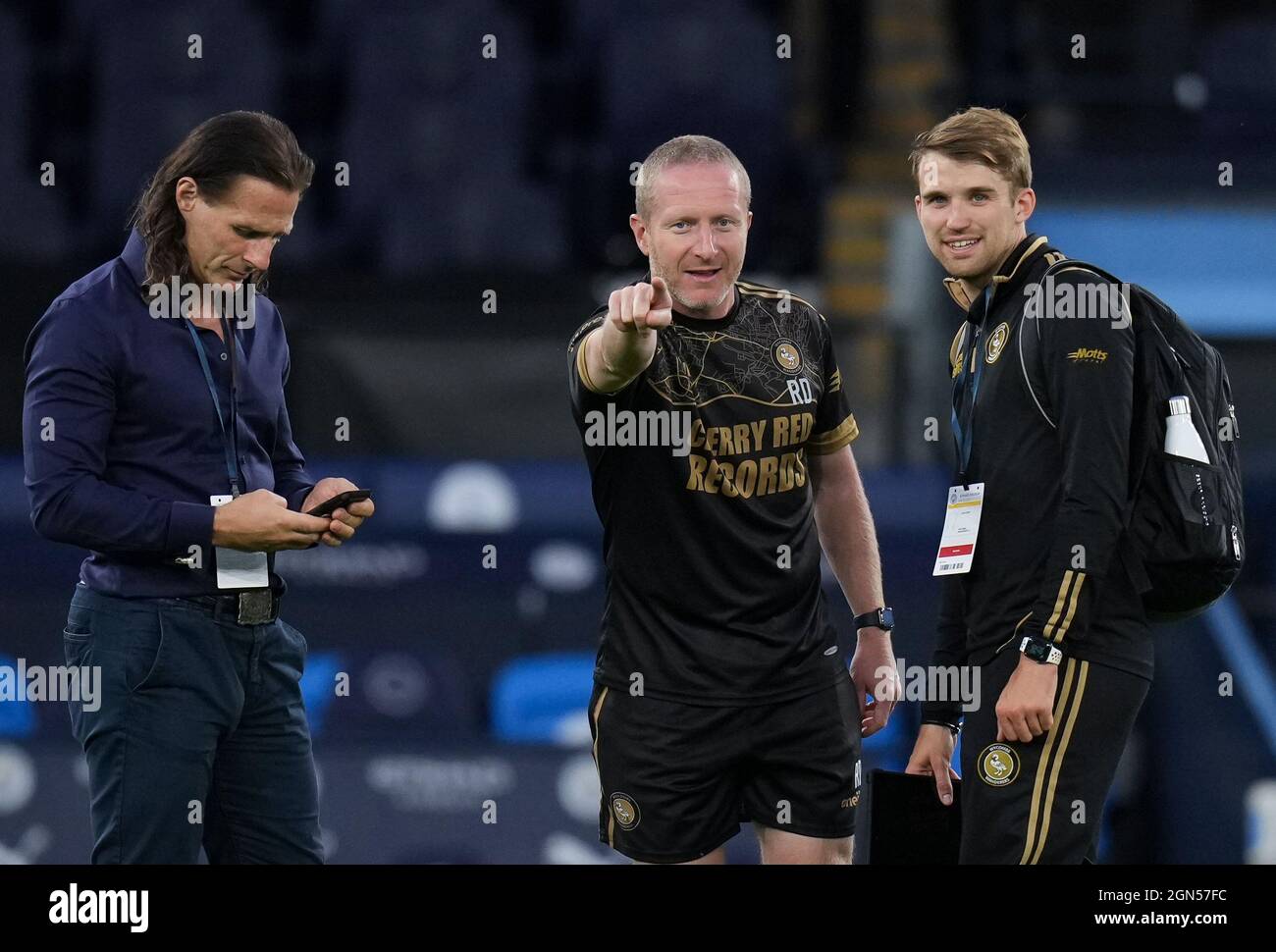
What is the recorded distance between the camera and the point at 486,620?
495cm

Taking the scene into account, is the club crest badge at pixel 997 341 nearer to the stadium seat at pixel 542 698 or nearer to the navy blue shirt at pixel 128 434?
the navy blue shirt at pixel 128 434

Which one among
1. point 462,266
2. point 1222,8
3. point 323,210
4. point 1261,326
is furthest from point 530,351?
point 1222,8

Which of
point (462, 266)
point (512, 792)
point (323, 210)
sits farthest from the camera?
point (323, 210)

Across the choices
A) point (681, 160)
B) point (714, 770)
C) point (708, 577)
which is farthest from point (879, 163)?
point (714, 770)

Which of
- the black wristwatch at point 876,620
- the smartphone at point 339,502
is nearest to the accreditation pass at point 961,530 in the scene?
the black wristwatch at point 876,620

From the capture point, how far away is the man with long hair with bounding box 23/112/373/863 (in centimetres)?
262

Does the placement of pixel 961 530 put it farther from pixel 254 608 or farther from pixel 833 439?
pixel 254 608

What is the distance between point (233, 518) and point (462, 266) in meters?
3.80

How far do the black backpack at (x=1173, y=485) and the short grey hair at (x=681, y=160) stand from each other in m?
0.54

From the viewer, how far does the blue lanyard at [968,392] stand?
285 cm

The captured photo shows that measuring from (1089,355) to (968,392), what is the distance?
0.27 m

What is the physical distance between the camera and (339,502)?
272cm

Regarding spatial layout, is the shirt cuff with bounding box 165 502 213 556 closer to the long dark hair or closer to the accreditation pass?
the long dark hair
